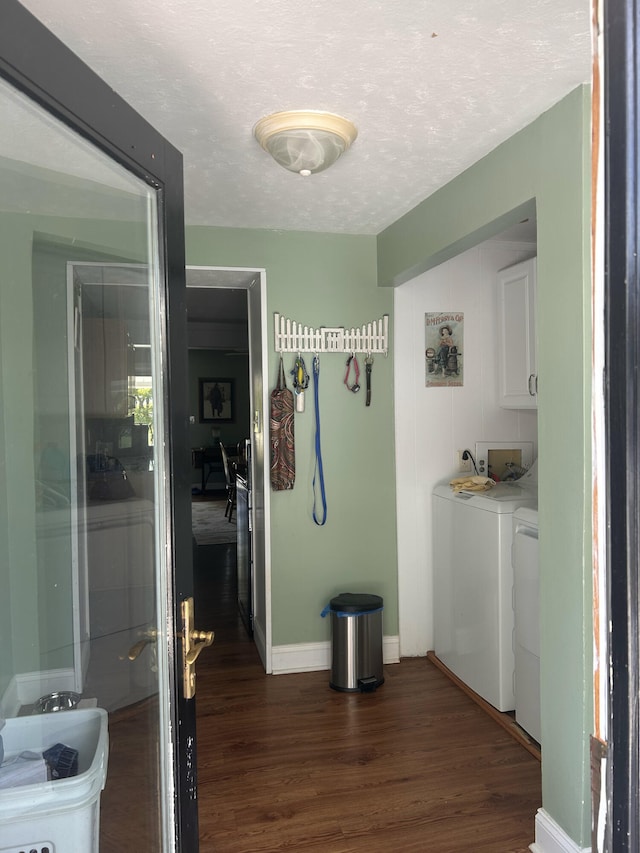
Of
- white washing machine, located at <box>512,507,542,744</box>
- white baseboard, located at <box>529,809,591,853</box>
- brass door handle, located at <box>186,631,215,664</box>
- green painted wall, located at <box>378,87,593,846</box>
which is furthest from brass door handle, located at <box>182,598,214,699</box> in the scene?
white washing machine, located at <box>512,507,542,744</box>

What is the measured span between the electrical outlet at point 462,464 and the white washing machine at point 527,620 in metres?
0.80

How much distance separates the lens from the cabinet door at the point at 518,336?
11.0 ft

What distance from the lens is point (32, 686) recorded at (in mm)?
1431

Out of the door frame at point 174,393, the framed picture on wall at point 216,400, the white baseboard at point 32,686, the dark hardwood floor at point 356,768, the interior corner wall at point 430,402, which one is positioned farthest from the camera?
the framed picture on wall at point 216,400

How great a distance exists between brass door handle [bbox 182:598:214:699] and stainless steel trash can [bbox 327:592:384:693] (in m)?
1.93

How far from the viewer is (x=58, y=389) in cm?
141

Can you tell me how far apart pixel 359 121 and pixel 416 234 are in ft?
3.26

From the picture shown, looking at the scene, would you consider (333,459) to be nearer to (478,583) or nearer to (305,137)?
(478,583)

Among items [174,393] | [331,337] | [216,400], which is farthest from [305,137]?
[216,400]

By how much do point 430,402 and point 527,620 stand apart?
1368mm

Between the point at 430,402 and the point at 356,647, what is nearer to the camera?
the point at 356,647

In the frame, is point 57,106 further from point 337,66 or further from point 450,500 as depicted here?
point 450,500

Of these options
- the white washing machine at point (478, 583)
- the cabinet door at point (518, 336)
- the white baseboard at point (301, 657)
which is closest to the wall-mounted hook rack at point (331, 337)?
the cabinet door at point (518, 336)

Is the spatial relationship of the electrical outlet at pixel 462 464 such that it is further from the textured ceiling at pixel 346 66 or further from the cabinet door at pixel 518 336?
the textured ceiling at pixel 346 66
